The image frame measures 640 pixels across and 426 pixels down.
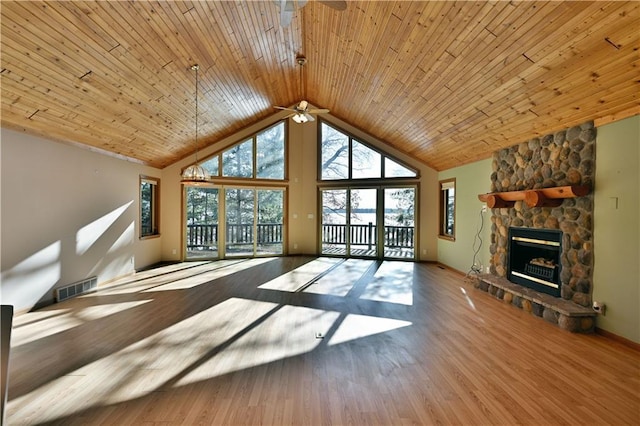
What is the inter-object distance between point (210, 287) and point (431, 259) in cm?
553

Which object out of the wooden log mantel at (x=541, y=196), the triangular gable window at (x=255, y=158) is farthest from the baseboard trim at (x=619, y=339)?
the triangular gable window at (x=255, y=158)

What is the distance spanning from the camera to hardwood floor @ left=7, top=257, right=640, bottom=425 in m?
2.11

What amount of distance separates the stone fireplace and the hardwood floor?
305 millimetres

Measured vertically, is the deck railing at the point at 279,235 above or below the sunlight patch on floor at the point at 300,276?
above

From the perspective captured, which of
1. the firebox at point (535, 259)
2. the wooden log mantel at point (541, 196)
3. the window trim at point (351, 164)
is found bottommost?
the firebox at point (535, 259)

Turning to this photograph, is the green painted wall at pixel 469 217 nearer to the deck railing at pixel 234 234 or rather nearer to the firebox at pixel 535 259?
the firebox at pixel 535 259

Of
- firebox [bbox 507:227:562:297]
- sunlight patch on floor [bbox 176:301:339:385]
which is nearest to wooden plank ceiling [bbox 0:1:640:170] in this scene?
firebox [bbox 507:227:562:297]

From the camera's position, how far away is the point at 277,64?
5629 millimetres

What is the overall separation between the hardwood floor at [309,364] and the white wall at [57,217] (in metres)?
0.53

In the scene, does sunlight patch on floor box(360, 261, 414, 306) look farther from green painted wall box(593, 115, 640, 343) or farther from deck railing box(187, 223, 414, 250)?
green painted wall box(593, 115, 640, 343)

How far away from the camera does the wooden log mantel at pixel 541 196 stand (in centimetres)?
354

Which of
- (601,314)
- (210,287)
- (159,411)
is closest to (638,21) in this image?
(601,314)

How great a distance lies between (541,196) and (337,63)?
384cm

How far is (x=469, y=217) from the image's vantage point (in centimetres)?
629
